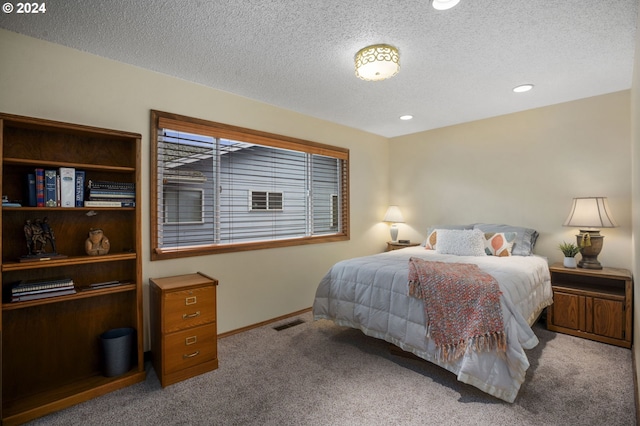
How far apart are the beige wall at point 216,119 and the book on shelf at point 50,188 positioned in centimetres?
48

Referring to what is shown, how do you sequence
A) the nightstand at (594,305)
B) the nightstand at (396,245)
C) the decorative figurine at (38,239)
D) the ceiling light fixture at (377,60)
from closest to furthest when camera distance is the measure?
the decorative figurine at (38,239), the ceiling light fixture at (377,60), the nightstand at (594,305), the nightstand at (396,245)

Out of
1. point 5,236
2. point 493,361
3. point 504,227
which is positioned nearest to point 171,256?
point 5,236

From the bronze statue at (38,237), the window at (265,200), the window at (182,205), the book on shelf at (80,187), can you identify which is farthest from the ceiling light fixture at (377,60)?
the bronze statue at (38,237)

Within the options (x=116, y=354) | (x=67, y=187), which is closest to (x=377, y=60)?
(x=67, y=187)

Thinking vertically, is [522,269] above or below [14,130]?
below

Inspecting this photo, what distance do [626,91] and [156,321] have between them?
4.79 m

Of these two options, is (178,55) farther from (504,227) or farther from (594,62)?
(504,227)

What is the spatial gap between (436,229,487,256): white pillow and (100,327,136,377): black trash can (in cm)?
313

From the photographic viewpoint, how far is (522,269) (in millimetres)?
2639

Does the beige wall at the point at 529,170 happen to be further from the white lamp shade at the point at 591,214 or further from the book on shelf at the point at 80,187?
the book on shelf at the point at 80,187

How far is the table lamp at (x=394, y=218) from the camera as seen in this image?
4.68m

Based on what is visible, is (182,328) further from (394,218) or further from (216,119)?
(394,218)

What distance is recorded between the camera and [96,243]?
85.7 inches

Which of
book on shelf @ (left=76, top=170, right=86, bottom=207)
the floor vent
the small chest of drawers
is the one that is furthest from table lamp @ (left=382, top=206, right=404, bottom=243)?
book on shelf @ (left=76, top=170, right=86, bottom=207)
